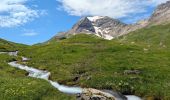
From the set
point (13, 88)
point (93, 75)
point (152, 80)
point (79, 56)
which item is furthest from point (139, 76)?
point (79, 56)

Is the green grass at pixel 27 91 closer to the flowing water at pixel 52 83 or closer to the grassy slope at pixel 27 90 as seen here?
the grassy slope at pixel 27 90

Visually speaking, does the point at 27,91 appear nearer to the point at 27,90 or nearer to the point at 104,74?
the point at 27,90

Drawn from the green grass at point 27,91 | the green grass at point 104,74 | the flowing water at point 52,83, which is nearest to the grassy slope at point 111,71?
the green grass at point 104,74

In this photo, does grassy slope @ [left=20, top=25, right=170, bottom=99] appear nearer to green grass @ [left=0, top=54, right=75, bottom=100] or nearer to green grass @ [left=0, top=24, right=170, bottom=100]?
green grass @ [left=0, top=24, right=170, bottom=100]

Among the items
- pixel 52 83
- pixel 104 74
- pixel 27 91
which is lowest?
pixel 52 83

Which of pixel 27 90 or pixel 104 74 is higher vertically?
pixel 104 74

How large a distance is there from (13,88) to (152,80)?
21.7 meters

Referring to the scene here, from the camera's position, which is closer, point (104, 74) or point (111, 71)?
point (104, 74)

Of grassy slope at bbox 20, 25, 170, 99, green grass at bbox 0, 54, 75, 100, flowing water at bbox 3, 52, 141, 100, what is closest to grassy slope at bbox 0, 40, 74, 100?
green grass at bbox 0, 54, 75, 100

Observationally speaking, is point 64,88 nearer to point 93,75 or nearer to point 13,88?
point 93,75

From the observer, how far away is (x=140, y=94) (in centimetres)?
5222

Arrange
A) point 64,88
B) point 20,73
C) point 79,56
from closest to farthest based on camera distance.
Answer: point 64,88 < point 20,73 < point 79,56

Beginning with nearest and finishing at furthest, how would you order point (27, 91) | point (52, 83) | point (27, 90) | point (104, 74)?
point (27, 91) → point (27, 90) → point (52, 83) → point (104, 74)

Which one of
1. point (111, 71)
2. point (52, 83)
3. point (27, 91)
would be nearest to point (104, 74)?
point (111, 71)
